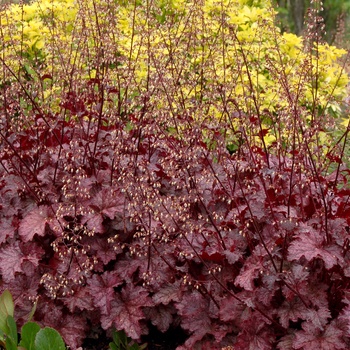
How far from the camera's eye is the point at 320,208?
297 cm

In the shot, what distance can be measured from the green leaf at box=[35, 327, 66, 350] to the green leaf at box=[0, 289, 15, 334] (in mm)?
242

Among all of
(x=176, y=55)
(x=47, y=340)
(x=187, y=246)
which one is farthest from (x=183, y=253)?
(x=176, y=55)

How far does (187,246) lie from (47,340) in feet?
2.69

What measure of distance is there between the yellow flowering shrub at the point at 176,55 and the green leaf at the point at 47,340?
1202 mm

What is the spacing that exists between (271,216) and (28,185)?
4.21 feet

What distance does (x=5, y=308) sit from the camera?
2572 millimetres

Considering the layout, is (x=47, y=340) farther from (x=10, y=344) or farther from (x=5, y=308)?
(x=5, y=308)

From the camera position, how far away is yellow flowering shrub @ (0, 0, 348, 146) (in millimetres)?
3330

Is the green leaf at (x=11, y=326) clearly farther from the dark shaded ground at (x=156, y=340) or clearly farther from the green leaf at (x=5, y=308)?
the dark shaded ground at (x=156, y=340)

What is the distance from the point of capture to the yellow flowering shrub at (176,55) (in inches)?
131

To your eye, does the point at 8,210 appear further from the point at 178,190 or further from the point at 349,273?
the point at 349,273

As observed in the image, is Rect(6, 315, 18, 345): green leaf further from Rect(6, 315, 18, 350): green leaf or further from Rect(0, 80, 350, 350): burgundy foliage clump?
Rect(0, 80, 350, 350): burgundy foliage clump

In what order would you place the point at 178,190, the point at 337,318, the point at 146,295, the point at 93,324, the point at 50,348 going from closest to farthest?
the point at 50,348 → the point at 337,318 → the point at 146,295 → the point at 93,324 → the point at 178,190

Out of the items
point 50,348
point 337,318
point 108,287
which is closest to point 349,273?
point 337,318
